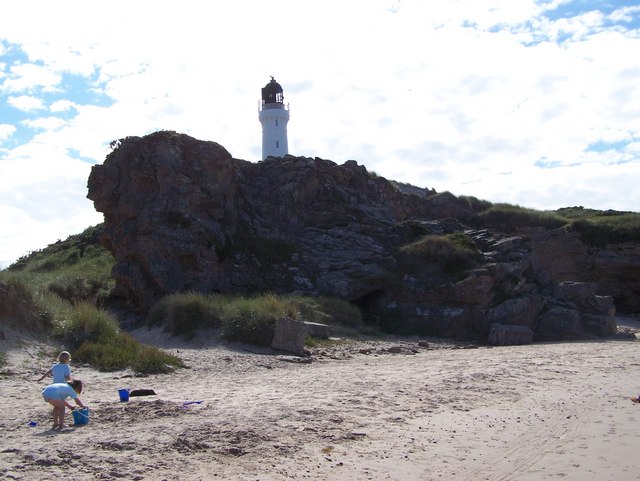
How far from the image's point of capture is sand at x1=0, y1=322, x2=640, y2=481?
228 inches

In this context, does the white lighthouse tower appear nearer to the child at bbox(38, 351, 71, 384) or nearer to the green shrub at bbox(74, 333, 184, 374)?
the green shrub at bbox(74, 333, 184, 374)

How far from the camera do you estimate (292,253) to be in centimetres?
2075

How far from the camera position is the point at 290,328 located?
13.6 metres

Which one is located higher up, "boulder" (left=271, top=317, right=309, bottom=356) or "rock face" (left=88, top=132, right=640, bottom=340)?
"rock face" (left=88, top=132, right=640, bottom=340)

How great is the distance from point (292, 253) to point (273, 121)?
20.8m

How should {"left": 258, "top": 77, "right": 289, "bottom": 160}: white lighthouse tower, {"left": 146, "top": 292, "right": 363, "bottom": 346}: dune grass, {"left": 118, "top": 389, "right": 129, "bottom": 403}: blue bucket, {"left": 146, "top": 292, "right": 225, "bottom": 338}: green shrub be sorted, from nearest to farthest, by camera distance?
{"left": 118, "top": 389, "right": 129, "bottom": 403}: blue bucket < {"left": 146, "top": 292, "right": 363, "bottom": 346}: dune grass < {"left": 146, "top": 292, "right": 225, "bottom": 338}: green shrub < {"left": 258, "top": 77, "right": 289, "bottom": 160}: white lighthouse tower

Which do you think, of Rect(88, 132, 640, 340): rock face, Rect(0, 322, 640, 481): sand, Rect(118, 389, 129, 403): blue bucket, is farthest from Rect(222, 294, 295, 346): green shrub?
Rect(118, 389, 129, 403): blue bucket

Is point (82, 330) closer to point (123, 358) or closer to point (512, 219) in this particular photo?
point (123, 358)

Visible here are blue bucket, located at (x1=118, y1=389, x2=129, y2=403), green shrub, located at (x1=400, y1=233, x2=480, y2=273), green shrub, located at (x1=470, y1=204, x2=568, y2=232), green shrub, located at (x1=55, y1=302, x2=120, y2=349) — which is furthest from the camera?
green shrub, located at (x1=470, y1=204, x2=568, y2=232)

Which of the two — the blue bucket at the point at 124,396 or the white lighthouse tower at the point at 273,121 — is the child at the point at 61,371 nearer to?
the blue bucket at the point at 124,396

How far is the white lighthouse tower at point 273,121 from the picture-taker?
40.1m

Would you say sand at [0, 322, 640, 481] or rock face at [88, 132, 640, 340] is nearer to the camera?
sand at [0, 322, 640, 481]

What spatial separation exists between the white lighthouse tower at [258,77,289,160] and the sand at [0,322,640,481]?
28.9 meters

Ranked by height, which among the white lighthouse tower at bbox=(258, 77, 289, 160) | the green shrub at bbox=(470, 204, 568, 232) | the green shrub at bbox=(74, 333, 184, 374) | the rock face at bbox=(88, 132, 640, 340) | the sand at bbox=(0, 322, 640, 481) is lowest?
the sand at bbox=(0, 322, 640, 481)
